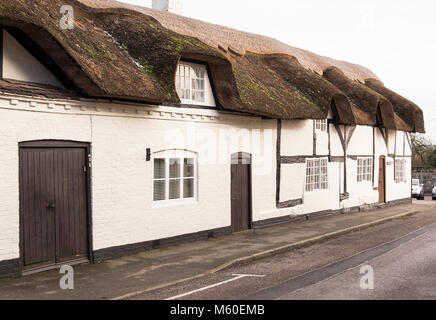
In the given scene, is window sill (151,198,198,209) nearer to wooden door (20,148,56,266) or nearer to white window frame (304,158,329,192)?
wooden door (20,148,56,266)

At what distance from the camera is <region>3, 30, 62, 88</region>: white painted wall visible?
29.2 ft

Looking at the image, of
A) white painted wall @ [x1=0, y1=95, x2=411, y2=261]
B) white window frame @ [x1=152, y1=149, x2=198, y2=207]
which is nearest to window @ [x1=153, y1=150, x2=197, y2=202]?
white window frame @ [x1=152, y1=149, x2=198, y2=207]

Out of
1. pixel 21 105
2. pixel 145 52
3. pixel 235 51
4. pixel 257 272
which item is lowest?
pixel 257 272

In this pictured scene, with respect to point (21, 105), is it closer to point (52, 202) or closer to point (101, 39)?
point (52, 202)

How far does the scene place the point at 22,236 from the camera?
29.2 ft

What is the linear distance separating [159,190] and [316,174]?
850 cm

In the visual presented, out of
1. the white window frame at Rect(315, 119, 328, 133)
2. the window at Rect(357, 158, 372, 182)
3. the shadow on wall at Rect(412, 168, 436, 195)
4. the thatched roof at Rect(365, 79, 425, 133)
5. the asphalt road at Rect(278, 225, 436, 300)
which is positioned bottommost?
the asphalt road at Rect(278, 225, 436, 300)

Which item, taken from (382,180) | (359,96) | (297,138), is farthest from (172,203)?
(382,180)

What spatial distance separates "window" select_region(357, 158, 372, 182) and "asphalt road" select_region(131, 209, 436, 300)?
8.99 meters

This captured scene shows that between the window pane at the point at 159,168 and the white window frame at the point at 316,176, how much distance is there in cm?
752

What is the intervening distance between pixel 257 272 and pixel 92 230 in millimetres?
3510
